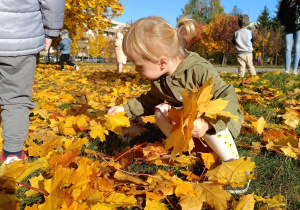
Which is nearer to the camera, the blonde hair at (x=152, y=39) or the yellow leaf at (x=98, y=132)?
the blonde hair at (x=152, y=39)

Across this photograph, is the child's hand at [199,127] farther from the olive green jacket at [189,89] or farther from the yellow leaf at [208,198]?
the yellow leaf at [208,198]

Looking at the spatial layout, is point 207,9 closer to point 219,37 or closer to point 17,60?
point 219,37

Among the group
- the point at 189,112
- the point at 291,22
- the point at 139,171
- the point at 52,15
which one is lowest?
the point at 139,171

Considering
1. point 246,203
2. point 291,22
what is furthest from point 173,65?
point 291,22

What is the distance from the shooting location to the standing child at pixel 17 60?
4.82 feet

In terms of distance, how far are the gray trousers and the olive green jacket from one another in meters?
0.70

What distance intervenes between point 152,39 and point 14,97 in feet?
2.99

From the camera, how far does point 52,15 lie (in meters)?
1.67

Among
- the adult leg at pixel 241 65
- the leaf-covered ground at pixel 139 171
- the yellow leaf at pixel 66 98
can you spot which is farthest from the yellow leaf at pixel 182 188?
the adult leg at pixel 241 65

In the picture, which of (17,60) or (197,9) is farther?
(197,9)

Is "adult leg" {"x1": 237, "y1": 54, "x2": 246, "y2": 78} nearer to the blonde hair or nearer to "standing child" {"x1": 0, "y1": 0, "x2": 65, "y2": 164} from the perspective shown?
the blonde hair

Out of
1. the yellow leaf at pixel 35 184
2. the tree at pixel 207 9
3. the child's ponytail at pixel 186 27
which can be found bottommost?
the yellow leaf at pixel 35 184

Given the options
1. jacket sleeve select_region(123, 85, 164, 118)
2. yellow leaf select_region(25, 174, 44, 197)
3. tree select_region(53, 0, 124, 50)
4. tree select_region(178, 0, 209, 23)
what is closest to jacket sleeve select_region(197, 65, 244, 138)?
jacket sleeve select_region(123, 85, 164, 118)

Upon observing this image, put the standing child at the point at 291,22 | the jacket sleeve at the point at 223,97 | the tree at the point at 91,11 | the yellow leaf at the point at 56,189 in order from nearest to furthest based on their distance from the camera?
1. the yellow leaf at the point at 56,189
2. the jacket sleeve at the point at 223,97
3. the standing child at the point at 291,22
4. the tree at the point at 91,11
